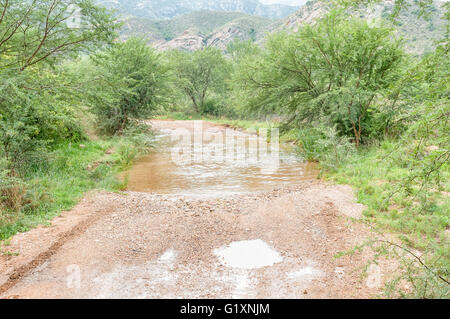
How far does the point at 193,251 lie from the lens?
4750 millimetres

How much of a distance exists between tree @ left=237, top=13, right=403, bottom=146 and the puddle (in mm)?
7363

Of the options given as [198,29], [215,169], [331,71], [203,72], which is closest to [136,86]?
[215,169]

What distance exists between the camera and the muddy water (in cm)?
923

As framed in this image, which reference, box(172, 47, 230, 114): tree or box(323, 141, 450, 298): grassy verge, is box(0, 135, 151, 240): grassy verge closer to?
box(323, 141, 450, 298): grassy verge

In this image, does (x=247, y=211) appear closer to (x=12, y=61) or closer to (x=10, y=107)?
(x=10, y=107)

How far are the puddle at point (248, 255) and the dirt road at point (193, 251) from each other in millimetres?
15

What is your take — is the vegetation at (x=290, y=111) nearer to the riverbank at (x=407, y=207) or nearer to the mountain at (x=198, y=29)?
the riverbank at (x=407, y=207)

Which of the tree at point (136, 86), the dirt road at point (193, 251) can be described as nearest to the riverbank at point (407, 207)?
the dirt road at point (193, 251)

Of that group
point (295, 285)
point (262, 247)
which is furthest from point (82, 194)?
point (295, 285)

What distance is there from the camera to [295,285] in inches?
146

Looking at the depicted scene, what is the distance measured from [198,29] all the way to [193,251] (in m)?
112

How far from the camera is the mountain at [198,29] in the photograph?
3671 inches

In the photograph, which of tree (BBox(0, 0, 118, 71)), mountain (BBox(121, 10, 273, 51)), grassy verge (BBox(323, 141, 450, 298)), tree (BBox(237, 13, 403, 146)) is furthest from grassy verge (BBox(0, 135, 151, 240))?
mountain (BBox(121, 10, 273, 51))

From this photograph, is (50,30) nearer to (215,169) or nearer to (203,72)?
(215,169)
